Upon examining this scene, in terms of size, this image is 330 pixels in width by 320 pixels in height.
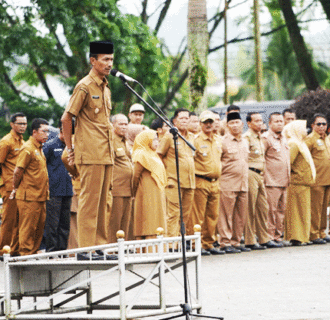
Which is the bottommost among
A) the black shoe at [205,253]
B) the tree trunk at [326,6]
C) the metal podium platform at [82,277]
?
the black shoe at [205,253]

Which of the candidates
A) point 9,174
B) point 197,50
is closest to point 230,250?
point 9,174

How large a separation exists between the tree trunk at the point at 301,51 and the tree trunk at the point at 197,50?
9083 mm

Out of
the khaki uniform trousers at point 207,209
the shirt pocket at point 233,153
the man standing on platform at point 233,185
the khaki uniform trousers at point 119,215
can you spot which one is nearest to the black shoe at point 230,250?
the man standing on platform at point 233,185

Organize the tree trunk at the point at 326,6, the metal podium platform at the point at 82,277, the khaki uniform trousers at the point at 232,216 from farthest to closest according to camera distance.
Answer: the tree trunk at the point at 326,6 < the khaki uniform trousers at the point at 232,216 < the metal podium platform at the point at 82,277

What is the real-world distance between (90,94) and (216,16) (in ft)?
66.4

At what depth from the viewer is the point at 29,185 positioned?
12055 millimetres

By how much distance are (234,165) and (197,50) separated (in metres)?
5.67

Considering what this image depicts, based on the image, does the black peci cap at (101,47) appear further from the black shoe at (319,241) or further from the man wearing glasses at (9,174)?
the black shoe at (319,241)

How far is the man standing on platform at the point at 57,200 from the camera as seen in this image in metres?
12.4

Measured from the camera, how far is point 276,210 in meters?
14.0

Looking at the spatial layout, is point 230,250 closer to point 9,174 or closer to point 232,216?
point 232,216

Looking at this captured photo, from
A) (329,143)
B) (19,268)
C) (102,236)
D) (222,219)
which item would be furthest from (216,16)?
(19,268)

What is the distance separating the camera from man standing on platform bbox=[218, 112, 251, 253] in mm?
13070

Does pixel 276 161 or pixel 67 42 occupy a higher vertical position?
pixel 67 42
